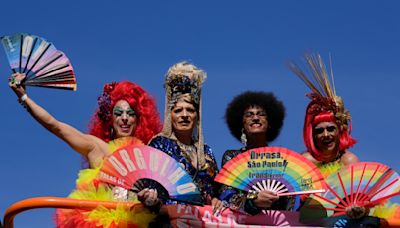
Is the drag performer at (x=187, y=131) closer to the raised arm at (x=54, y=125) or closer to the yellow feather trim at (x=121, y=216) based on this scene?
the yellow feather trim at (x=121, y=216)

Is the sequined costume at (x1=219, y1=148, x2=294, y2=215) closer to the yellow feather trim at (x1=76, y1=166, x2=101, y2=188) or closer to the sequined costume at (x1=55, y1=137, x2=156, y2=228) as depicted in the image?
the sequined costume at (x1=55, y1=137, x2=156, y2=228)

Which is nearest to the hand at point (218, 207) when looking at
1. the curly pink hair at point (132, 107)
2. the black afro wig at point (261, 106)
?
the black afro wig at point (261, 106)

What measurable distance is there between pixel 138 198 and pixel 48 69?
1817mm

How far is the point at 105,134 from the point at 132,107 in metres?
0.41

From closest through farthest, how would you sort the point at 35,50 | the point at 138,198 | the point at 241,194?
1. the point at 138,198
2. the point at 241,194
3. the point at 35,50

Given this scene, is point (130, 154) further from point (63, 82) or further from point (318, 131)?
point (318, 131)

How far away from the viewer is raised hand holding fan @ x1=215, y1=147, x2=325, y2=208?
216 inches

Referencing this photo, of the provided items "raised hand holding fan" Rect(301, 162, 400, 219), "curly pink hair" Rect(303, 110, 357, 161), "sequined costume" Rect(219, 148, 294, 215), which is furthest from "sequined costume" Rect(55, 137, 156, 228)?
"curly pink hair" Rect(303, 110, 357, 161)

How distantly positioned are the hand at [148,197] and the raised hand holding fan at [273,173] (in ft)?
1.86

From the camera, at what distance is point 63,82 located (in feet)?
21.6

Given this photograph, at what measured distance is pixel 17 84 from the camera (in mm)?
6559

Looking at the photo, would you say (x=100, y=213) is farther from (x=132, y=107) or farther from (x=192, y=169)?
(x=132, y=107)

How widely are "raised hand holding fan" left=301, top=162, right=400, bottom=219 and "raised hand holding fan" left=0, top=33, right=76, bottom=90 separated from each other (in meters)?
2.52

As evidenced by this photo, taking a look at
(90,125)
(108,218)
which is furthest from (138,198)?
(90,125)
